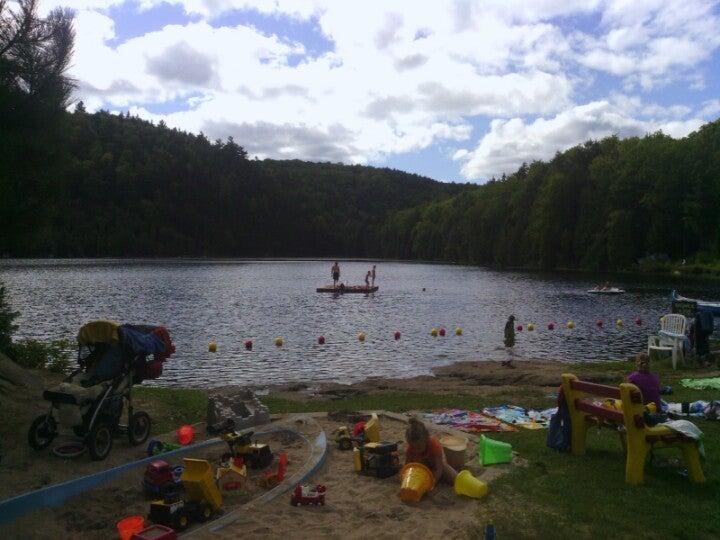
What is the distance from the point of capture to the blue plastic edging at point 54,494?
6.91 metres

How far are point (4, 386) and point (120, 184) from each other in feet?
472

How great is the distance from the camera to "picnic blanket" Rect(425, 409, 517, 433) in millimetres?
11211

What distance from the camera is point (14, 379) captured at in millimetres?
11820

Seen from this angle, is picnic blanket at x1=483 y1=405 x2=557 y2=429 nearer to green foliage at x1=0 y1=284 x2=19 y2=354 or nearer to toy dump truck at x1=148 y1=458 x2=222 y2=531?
toy dump truck at x1=148 y1=458 x2=222 y2=531

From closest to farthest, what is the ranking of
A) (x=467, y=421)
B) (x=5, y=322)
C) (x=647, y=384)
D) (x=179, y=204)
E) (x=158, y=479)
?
(x=158, y=479) → (x=647, y=384) → (x=467, y=421) → (x=5, y=322) → (x=179, y=204)

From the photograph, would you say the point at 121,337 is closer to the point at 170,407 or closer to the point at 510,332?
the point at 170,407

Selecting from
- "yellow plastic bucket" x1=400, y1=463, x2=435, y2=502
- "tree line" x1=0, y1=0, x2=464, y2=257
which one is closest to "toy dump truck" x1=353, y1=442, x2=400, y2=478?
"yellow plastic bucket" x1=400, y1=463, x2=435, y2=502

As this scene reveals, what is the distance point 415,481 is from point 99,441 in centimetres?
472

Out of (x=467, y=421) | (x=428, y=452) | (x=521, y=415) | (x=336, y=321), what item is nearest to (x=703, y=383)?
(x=521, y=415)

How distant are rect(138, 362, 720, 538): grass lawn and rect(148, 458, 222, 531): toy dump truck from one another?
3.19 meters

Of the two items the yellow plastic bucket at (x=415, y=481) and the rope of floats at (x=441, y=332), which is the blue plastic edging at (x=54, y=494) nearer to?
the yellow plastic bucket at (x=415, y=481)

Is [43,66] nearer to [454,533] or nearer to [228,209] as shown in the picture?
[454,533]

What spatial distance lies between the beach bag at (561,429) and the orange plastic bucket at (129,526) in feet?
20.3

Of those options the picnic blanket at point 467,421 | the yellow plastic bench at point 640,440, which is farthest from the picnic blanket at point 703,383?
the yellow plastic bench at point 640,440
